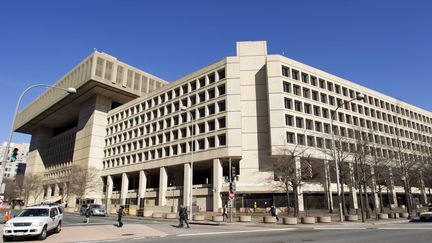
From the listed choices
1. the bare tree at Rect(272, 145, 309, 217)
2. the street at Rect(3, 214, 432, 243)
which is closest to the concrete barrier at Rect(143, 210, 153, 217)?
the bare tree at Rect(272, 145, 309, 217)

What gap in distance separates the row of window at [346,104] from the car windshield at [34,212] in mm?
41491

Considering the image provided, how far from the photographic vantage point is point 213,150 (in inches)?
2032

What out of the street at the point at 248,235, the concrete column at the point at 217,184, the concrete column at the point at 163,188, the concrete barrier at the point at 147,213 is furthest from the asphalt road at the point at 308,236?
the concrete column at the point at 163,188

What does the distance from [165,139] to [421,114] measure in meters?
65.5

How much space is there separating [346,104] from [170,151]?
3509 centimetres

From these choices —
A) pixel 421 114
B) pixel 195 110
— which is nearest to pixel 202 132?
pixel 195 110

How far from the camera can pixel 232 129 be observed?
50.2 m

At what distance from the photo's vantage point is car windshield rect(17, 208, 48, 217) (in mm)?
16375

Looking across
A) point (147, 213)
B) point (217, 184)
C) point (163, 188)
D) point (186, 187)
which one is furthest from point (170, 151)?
point (147, 213)

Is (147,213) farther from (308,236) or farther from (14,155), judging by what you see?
(308,236)

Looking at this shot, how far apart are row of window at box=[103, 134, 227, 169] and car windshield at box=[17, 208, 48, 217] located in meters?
34.2

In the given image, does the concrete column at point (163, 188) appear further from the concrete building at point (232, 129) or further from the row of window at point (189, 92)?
the row of window at point (189, 92)

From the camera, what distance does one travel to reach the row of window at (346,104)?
52781 millimetres

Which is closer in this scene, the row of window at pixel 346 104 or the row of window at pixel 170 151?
the row of window at pixel 170 151
